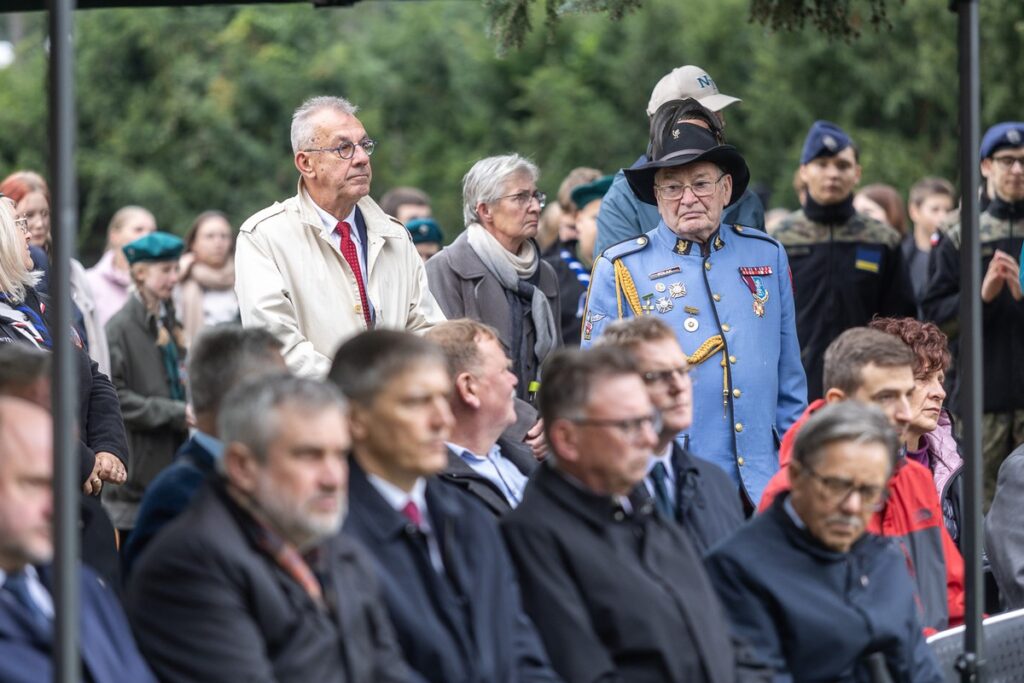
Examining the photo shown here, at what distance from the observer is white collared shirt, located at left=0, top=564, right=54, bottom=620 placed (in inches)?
154

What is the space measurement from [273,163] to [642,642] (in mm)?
18582

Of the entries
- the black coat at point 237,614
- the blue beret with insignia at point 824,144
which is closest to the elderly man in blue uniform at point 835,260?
the blue beret with insignia at point 824,144

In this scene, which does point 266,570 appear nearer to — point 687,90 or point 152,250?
point 687,90

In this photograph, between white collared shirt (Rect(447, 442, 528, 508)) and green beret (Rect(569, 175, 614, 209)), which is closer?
white collared shirt (Rect(447, 442, 528, 508))

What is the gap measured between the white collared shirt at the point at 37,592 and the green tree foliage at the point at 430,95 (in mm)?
16492

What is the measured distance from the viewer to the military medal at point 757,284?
6.47m

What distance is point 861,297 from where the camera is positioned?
359 inches

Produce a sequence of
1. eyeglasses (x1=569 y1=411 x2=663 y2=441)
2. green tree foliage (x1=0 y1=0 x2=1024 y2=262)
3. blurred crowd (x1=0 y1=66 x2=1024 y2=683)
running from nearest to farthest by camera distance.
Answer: blurred crowd (x1=0 y1=66 x2=1024 y2=683), eyeglasses (x1=569 y1=411 x2=663 y2=441), green tree foliage (x1=0 y1=0 x2=1024 y2=262)

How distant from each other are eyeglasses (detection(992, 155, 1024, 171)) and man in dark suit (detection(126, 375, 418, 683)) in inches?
220

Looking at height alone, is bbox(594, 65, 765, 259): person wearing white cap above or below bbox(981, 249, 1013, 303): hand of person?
above

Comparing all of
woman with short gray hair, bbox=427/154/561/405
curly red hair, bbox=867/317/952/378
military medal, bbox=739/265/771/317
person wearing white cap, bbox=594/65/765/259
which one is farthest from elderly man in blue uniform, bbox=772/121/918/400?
curly red hair, bbox=867/317/952/378

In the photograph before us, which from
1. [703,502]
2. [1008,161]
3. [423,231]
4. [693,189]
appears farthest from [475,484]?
[423,231]

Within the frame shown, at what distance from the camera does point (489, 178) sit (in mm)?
7199

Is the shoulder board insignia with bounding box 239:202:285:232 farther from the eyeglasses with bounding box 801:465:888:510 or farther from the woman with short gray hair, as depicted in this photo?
the eyeglasses with bounding box 801:465:888:510
